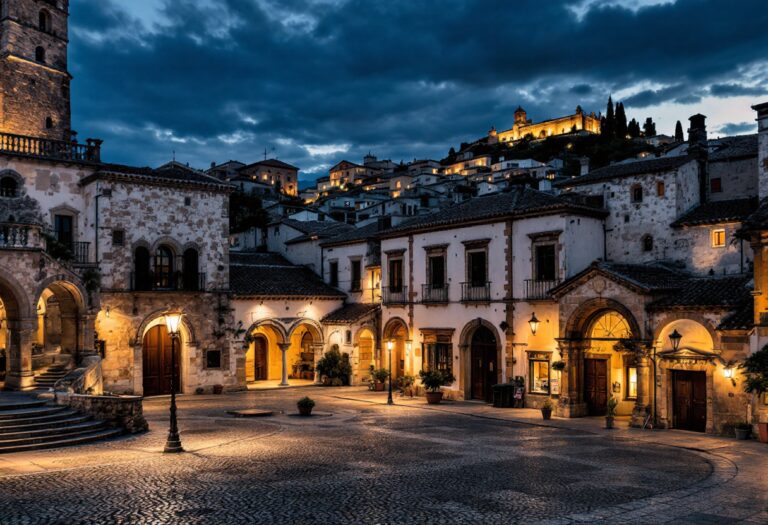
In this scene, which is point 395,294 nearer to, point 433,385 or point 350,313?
point 350,313

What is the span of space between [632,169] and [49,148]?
2546 centimetres

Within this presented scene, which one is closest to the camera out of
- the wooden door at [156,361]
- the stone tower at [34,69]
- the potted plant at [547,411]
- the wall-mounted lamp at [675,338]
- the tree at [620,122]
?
the wall-mounted lamp at [675,338]

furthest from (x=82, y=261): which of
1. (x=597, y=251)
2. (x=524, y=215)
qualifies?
(x=597, y=251)

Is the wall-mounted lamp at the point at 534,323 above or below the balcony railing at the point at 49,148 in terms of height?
below

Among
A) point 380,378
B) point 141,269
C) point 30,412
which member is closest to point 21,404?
point 30,412

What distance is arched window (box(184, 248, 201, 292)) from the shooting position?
115 ft

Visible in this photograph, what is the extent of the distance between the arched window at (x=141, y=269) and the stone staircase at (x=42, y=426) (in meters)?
11.6

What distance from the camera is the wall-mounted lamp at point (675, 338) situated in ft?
75.7

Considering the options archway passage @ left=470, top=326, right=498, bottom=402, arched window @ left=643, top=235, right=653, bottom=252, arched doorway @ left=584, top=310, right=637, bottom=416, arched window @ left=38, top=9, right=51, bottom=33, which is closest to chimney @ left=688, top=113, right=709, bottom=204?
arched window @ left=643, top=235, right=653, bottom=252

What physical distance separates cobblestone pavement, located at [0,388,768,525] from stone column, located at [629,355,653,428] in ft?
7.68

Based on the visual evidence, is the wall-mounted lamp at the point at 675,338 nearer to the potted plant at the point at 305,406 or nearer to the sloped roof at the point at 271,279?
the potted plant at the point at 305,406

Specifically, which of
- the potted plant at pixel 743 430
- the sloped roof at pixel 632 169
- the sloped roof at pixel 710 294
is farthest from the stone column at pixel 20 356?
the potted plant at pixel 743 430

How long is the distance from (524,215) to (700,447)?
12741 mm

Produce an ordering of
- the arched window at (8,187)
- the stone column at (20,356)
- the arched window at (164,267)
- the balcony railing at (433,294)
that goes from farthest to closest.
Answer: the arched window at (164,267), the balcony railing at (433,294), the arched window at (8,187), the stone column at (20,356)
